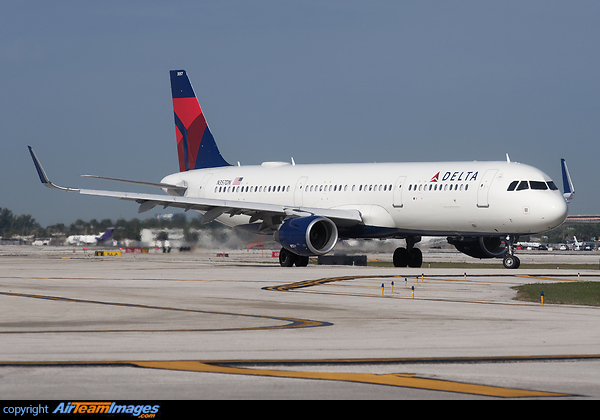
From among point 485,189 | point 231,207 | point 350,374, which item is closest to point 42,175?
point 231,207

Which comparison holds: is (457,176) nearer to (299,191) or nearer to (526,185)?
(526,185)

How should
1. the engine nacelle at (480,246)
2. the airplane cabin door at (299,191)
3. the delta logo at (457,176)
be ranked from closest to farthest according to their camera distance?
1. the delta logo at (457,176)
2. the engine nacelle at (480,246)
3. the airplane cabin door at (299,191)

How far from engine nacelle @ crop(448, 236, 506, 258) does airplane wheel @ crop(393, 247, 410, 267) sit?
224 centimetres

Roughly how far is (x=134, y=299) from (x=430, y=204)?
751 inches

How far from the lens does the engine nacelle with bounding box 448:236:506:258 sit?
41.0 meters

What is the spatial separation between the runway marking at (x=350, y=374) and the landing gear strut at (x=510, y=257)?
25.7 metres

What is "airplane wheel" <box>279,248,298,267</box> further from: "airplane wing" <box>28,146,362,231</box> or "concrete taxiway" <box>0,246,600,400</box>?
"concrete taxiway" <box>0,246,600,400</box>

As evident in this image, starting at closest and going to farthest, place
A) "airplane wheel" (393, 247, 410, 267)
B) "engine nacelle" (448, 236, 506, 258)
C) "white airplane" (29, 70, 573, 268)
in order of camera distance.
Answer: "white airplane" (29, 70, 573, 268)
"engine nacelle" (448, 236, 506, 258)
"airplane wheel" (393, 247, 410, 267)

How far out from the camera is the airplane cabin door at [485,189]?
3584 cm

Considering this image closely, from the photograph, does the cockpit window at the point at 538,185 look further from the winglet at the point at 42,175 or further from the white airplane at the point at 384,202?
the winglet at the point at 42,175

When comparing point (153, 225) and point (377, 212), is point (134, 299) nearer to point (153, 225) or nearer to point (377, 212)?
point (377, 212)

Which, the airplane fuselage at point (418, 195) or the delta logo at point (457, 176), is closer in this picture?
the airplane fuselage at point (418, 195)
